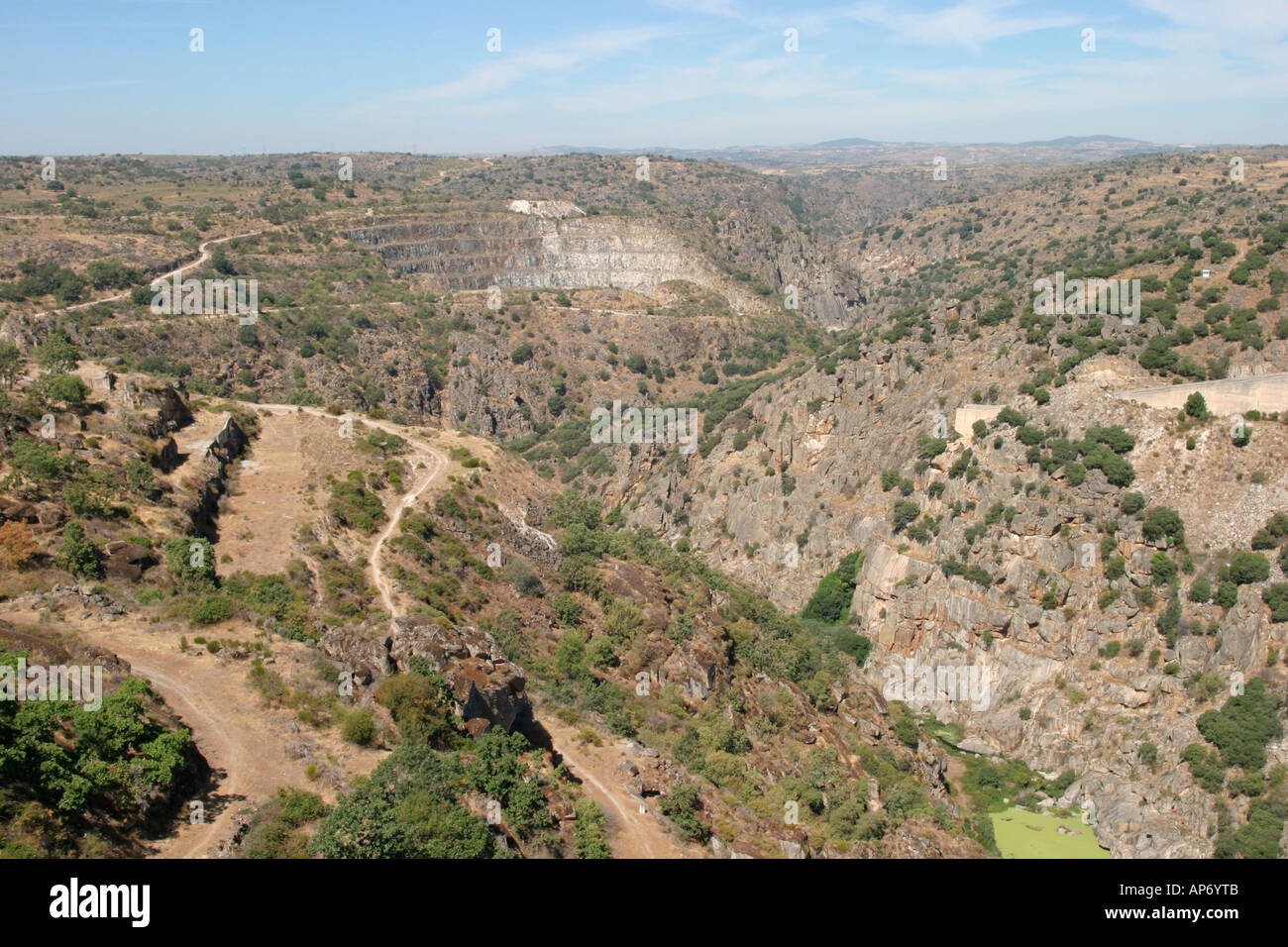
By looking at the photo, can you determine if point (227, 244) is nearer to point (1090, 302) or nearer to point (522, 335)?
point (522, 335)

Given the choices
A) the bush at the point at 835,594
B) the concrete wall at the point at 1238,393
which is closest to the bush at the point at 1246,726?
the concrete wall at the point at 1238,393

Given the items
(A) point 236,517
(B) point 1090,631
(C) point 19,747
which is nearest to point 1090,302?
(B) point 1090,631

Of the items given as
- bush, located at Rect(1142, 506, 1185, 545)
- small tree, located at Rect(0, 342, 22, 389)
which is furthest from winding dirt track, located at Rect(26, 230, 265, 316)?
bush, located at Rect(1142, 506, 1185, 545)

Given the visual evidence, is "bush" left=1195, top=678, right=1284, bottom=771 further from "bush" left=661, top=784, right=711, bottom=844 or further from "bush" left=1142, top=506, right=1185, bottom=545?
"bush" left=661, top=784, right=711, bottom=844

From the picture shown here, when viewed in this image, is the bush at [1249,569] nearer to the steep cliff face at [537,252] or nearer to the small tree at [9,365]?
the small tree at [9,365]

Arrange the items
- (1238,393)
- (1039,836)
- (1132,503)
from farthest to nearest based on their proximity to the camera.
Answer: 1. (1238,393)
2. (1132,503)
3. (1039,836)

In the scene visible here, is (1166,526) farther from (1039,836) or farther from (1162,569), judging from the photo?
(1039,836)

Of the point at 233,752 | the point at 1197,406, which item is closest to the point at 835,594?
the point at 1197,406

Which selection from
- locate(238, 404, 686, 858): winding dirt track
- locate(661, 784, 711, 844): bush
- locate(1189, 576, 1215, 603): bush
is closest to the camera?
locate(238, 404, 686, 858): winding dirt track
